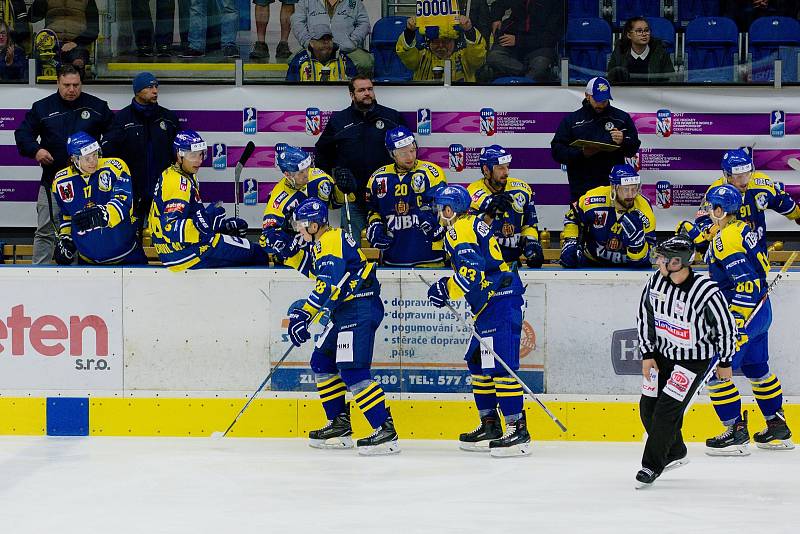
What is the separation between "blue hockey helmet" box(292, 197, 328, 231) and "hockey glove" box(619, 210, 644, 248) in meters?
2.04

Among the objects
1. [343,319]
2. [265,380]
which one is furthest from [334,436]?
[343,319]

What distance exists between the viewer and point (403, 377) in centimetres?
879

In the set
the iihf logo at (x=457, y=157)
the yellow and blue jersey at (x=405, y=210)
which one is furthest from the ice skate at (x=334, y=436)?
the iihf logo at (x=457, y=157)

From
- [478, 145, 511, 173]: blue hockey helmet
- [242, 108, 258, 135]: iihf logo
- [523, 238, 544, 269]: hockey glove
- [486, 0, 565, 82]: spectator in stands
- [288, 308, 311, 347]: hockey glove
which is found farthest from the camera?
[242, 108, 258, 135]: iihf logo

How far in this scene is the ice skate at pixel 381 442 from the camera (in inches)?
327

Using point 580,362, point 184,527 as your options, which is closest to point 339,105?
point 580,362

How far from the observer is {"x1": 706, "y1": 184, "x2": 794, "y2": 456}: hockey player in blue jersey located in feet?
27.0

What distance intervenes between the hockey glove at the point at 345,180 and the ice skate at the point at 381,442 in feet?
5.51

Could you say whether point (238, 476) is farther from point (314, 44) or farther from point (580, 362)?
point (314, 44)

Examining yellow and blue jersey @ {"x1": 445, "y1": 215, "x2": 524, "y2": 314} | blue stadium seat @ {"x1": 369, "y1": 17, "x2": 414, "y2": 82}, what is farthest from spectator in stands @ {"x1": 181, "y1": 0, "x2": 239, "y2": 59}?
yellow and blue jersey @ {"x1": 445, "y1": 215, "x2": 524, "y2": 314}

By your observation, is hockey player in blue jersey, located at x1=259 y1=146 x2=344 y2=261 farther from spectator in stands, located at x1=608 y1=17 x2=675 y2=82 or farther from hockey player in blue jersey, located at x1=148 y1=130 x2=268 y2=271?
spectator in stands, located at x1=608 y1=17 x2=675 y2=82

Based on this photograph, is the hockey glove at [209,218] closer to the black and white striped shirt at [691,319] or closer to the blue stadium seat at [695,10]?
the black and white striped shirt at [691,319]

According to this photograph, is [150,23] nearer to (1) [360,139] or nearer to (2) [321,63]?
(2) [321,63]

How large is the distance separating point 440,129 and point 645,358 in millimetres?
3291
